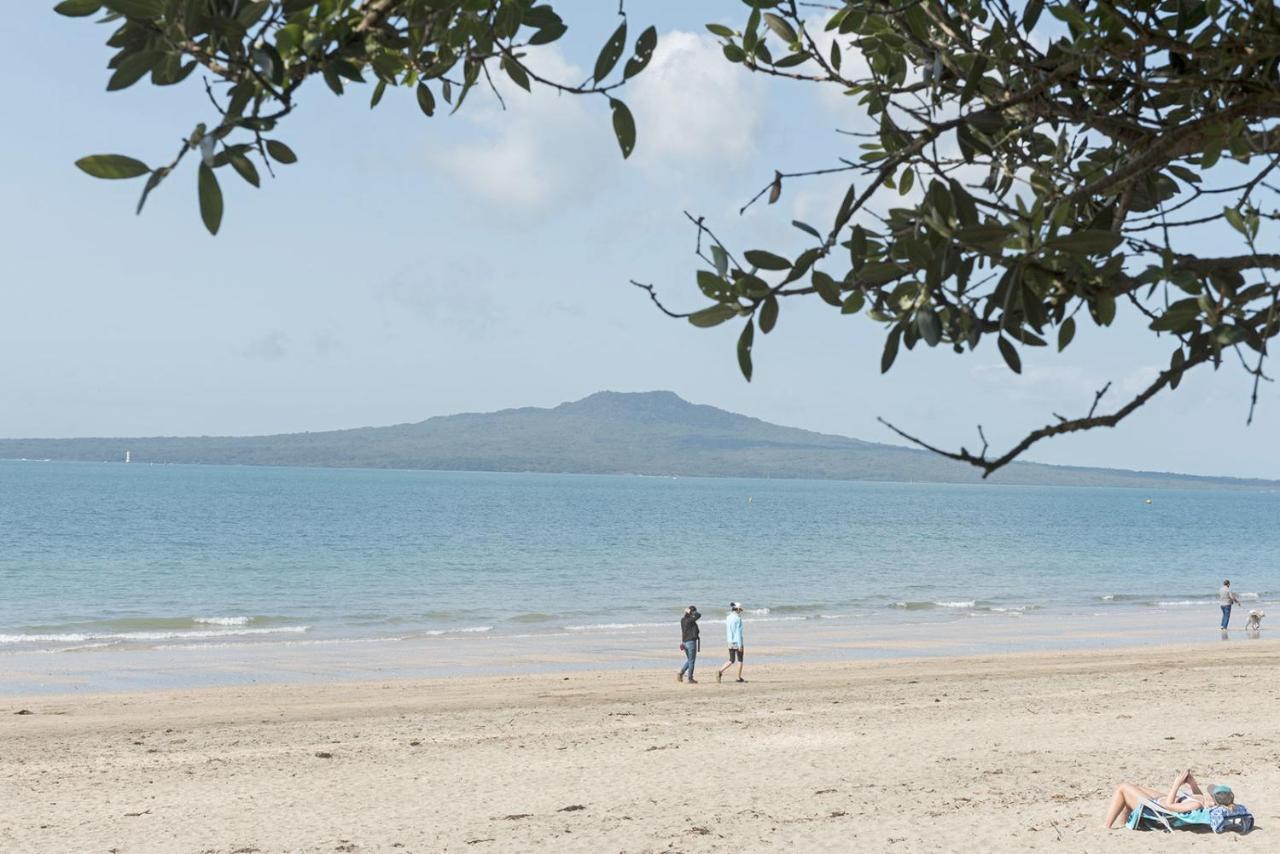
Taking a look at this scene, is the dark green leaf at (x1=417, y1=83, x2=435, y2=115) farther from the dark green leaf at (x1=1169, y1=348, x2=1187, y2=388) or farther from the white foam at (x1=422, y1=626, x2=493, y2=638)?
the white foam at (x1=422, y1=626, x2=493, y2=638)

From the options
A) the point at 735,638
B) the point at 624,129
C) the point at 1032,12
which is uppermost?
the point at 1032,12

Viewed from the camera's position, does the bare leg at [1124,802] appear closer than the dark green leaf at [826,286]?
No

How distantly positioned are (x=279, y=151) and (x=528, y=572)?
56.5 metres

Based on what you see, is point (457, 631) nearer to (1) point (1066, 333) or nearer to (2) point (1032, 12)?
(2) point (1032, 12)

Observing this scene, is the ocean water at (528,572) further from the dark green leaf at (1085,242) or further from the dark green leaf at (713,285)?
the dark green leaf at (1085,242)

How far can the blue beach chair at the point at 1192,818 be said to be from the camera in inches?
410

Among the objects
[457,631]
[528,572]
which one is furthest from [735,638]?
[528,572]

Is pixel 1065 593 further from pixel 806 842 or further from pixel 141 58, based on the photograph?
pixel 141 58

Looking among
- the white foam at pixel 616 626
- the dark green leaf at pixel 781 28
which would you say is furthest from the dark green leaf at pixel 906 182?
the white foam at pixel 616 626

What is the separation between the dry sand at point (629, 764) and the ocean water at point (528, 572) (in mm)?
13078

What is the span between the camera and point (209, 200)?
5.78 feet

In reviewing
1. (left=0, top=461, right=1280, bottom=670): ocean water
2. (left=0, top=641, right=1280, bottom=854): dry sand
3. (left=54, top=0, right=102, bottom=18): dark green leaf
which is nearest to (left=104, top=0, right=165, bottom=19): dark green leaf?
(left=54, top=0, right=102, bottom=18): dark green leaf

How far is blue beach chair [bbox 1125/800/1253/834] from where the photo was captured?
10.4 m

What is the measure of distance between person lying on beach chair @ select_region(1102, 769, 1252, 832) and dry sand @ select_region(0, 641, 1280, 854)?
200 mm
